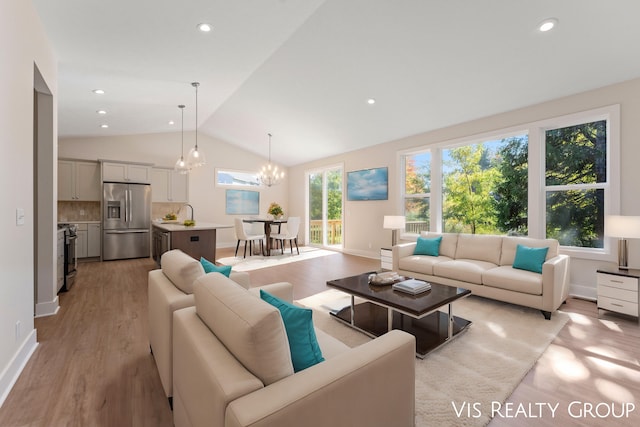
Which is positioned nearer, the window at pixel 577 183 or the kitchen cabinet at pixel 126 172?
the window at pixel 577 183

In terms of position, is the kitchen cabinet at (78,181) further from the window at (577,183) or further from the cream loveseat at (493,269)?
the window at (577,183)

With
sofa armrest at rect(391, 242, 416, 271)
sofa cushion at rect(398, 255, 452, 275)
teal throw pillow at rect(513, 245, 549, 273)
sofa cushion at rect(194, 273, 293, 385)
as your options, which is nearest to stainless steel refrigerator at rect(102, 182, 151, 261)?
sofa armrest at rect(391, 242, 416, 271)

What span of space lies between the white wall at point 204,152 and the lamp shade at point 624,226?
307 inches

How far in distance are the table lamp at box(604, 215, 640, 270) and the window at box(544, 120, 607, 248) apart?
1.97 feet

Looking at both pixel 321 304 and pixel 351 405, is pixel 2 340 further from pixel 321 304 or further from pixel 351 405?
pixel 321 304

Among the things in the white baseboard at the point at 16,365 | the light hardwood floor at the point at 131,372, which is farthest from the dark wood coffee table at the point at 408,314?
the white baseboard at the point at 16,365

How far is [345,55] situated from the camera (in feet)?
13.0

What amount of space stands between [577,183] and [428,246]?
209 centimetres

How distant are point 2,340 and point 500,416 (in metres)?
3.05

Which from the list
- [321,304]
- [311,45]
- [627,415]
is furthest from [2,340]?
[311,45]

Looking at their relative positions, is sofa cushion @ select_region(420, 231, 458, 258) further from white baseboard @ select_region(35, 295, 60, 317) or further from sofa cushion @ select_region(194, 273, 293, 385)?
white baseboard @ select_region(35, 295, 60, 317)

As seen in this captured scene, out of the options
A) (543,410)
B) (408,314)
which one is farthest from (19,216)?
(543,410)

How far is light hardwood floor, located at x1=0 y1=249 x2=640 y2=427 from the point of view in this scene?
64.4 inches

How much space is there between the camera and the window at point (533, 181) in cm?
370
